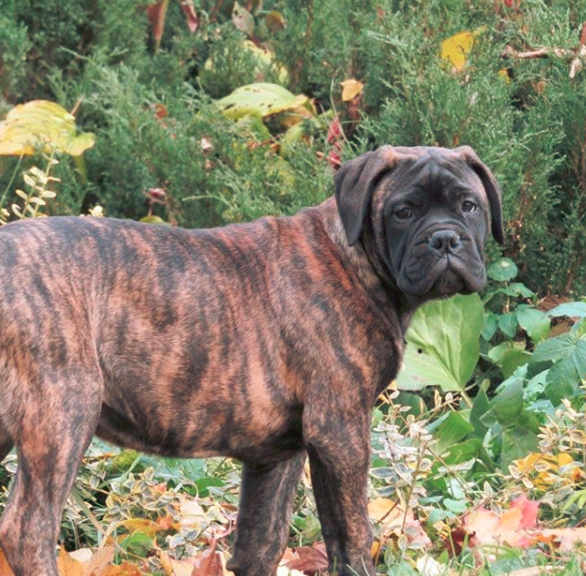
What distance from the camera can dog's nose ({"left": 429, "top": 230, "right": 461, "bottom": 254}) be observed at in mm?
4496

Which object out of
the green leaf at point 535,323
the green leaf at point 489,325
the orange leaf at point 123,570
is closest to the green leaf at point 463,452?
the green leaf at point 535,323

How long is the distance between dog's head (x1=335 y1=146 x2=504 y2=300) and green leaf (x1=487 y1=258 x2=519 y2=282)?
222 centimetres

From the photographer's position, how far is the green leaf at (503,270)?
7031 mm

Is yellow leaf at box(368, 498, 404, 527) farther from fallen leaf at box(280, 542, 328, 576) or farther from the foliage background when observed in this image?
fallen leaf at box(280, 542, 328, 576)

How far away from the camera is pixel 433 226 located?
4.55 meters

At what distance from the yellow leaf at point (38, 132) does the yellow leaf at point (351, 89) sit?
5.61ft

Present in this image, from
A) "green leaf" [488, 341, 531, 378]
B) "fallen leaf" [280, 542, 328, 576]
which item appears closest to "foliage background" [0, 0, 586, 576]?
"green leaf" [488, 341, 531, 378]

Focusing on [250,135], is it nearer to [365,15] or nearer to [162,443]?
[365,15]

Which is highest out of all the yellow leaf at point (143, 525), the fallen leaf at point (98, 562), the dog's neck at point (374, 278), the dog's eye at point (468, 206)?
the dog's eye at point (468, 206)

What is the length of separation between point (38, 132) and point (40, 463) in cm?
430

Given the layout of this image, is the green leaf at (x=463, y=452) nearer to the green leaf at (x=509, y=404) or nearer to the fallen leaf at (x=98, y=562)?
the green leaf at (x=509, y=404)

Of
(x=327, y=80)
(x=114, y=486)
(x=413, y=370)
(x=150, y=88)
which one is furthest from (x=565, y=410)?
(x=150, y=88)

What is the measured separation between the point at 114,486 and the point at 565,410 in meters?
2.03

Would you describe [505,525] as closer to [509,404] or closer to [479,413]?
[509,404]
